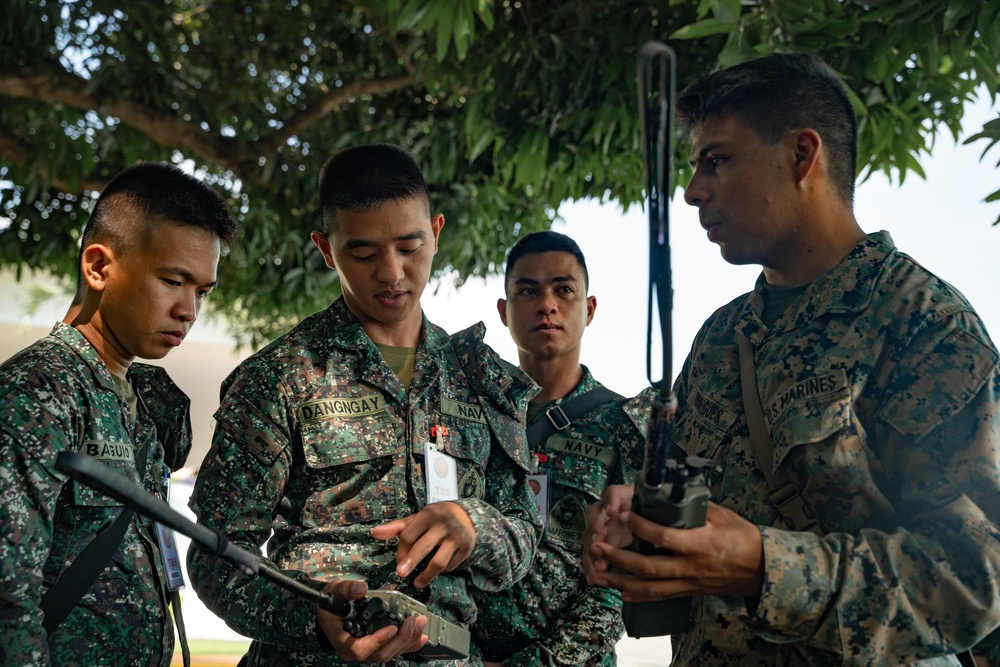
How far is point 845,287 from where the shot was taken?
1.65 metres

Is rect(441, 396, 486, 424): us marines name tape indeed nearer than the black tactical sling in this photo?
Yes

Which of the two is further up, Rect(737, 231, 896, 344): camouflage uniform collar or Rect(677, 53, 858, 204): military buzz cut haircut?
Rect(677, 53, 858, 204): military buzz cut haircut

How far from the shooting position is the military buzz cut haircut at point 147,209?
2264 millimetres

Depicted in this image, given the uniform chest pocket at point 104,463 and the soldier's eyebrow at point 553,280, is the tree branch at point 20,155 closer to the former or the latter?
the soldier's eyebrow at point 553,280

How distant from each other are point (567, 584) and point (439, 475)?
922 millimetres

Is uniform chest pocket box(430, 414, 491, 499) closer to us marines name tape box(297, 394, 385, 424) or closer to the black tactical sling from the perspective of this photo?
us marines name tape box(297, 394, 385, 424)

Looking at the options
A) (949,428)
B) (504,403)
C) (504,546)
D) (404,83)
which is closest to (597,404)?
(504,403)

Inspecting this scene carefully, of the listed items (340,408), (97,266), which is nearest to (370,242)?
(340,408)

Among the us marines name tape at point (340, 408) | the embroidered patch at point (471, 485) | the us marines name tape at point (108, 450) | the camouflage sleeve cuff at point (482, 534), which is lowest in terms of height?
the camouflage sleeve cuff at point (482, 534)

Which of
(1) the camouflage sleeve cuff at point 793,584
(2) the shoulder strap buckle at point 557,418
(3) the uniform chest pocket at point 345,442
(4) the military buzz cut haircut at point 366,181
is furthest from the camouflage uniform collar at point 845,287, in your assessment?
(2) the shoulder strap buckle at point 557,418

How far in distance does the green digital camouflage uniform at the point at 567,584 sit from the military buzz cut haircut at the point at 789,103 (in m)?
1.44

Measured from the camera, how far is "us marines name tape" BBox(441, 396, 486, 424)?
2205mm

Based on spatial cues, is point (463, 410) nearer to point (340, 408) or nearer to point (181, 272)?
point (340, 408)

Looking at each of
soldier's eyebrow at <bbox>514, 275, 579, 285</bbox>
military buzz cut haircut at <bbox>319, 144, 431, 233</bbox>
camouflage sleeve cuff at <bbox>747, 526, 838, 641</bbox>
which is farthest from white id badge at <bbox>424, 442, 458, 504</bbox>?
soldier's eyebrow at <bbox>514, 275, 579, 285</bbox>
